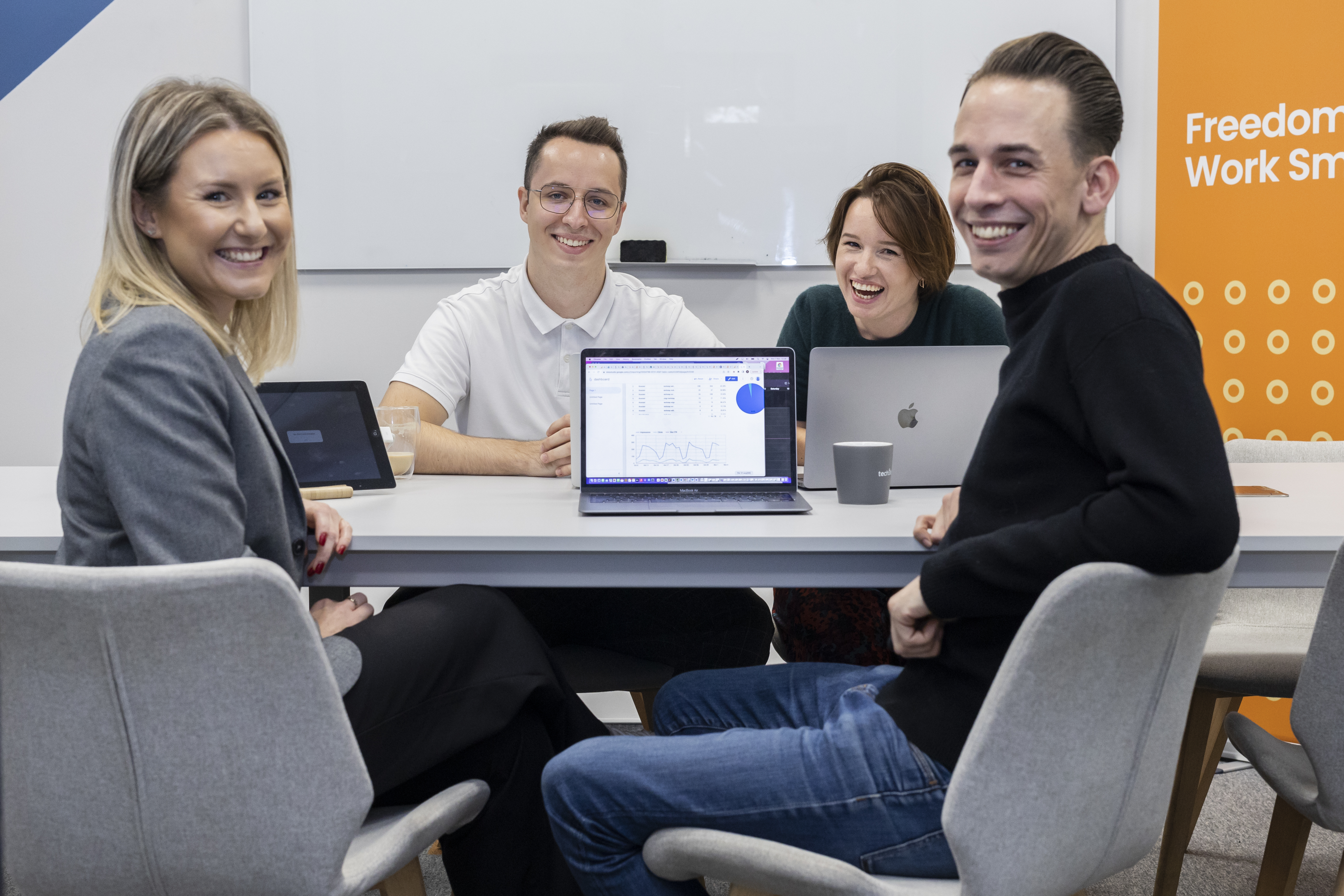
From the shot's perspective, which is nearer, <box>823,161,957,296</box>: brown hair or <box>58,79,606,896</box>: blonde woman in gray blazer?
<box>58,79,606,896</box>: blonde woman in gray blazer

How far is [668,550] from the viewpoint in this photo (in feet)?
4.22

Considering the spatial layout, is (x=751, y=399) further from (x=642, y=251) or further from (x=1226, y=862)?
(x=642, y=251)

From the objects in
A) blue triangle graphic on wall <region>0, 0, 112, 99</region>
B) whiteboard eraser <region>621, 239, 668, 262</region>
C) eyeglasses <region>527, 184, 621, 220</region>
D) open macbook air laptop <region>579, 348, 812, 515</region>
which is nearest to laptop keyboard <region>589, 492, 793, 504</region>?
open macbook air laptop <region>579, 348, 812, 515</region>

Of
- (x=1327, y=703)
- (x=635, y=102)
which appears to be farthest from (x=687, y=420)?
(x=635, y=102)

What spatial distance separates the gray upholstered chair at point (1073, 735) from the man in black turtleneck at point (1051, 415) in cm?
5

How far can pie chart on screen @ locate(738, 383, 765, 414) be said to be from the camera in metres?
1.65

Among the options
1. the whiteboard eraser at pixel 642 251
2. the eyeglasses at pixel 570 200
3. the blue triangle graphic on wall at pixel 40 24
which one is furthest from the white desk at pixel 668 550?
the blue triangle graphic on wall at pixel 40 24

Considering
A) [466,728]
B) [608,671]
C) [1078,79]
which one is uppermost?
[1078,79]

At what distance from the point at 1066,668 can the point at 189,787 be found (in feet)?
2.52

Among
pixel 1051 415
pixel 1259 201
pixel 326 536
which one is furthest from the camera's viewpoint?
pixel 1259 201

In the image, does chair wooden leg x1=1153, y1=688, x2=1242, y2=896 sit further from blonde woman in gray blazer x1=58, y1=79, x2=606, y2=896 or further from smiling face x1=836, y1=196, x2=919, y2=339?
blonde woman in gray blazer x1=58, y1=79, x2=606, y2=896

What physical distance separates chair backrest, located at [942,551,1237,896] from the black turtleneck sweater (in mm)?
55

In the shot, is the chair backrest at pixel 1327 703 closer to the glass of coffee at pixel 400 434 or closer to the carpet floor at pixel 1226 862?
the carpet floor at pixel 1226 862

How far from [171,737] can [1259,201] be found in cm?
298
